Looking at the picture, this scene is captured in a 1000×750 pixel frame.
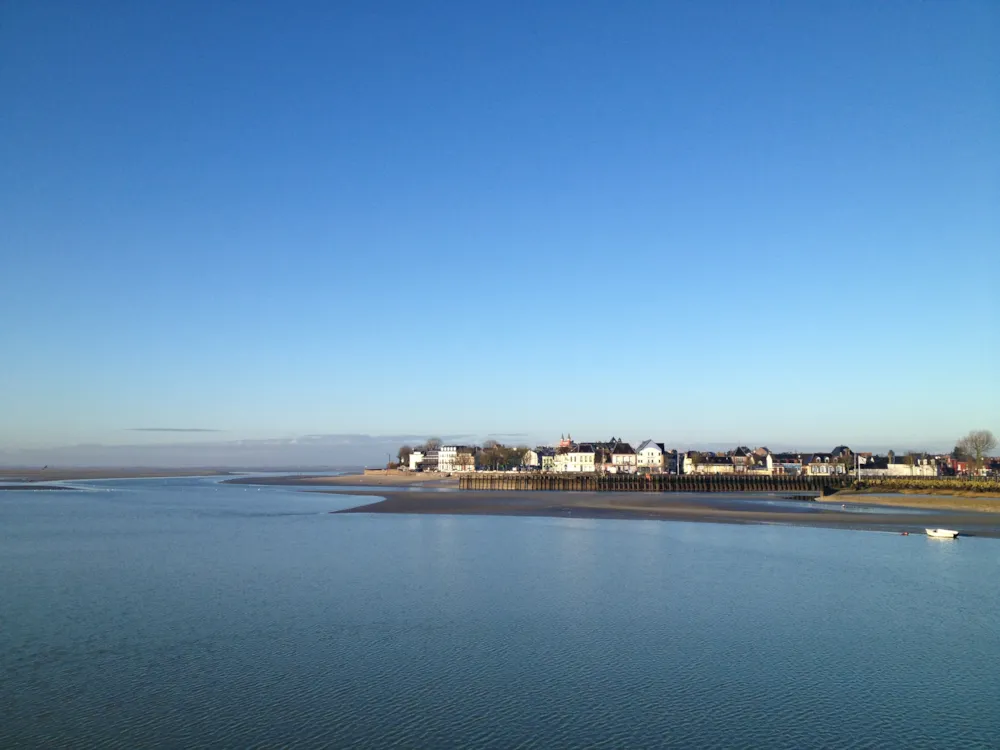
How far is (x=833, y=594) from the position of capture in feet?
Result: 68.4

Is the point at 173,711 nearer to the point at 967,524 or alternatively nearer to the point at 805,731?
the point at 805,731

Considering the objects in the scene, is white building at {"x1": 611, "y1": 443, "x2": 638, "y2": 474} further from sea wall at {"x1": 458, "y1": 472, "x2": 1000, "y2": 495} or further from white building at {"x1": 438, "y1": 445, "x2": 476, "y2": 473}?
sea wall at {"x1": 458, "y1": 472, "x2": 1000, "y2": 495}

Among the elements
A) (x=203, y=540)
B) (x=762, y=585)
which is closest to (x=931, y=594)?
(x=762, y=585)

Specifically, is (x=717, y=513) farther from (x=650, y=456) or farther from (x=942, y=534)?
(x=650, y=456)

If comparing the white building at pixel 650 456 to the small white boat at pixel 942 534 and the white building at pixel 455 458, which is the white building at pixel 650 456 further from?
the small white boat at pixel 942 534

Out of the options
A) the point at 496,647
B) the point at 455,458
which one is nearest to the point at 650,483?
the point at 496,647

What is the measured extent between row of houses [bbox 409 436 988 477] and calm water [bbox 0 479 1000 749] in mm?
103699

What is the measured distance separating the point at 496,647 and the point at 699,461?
134 m

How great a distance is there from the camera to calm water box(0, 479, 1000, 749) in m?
11.4

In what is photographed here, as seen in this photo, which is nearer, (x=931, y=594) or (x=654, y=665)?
(x=654, y=665)

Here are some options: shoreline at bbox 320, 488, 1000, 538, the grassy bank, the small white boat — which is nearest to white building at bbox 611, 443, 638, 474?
the grassy bank

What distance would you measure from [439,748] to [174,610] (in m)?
10.8

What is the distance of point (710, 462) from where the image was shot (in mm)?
143250

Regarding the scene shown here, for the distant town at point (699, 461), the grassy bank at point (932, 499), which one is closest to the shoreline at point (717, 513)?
the grassy bank at point (932, 499)
